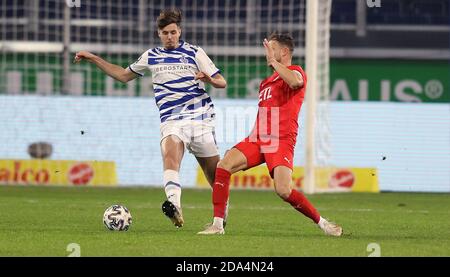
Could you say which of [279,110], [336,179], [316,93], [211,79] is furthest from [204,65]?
[336,179]

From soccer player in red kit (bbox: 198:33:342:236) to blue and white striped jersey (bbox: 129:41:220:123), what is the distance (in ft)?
2.51

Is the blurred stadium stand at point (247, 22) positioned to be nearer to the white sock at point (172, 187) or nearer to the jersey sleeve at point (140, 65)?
the jersey sleeve at point (140, 65)

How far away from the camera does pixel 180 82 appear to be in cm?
Answer: 1116

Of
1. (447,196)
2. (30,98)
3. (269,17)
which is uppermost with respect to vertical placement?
(269,17)

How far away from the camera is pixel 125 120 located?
2064 cm

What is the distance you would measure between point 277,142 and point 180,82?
1.25 meters

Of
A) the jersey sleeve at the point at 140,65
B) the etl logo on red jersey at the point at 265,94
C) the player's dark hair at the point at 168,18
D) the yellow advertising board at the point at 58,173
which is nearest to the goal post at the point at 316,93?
the yellow advertising board at the point at 58,173

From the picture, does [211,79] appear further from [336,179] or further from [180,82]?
[336,179]

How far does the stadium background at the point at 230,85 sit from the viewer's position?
20.4m

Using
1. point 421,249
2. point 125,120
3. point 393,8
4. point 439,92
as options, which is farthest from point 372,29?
point 421,249

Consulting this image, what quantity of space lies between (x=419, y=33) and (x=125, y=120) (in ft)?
34.1

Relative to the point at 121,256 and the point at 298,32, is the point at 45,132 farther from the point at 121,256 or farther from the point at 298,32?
the point at 121,256

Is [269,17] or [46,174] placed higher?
[269,17]

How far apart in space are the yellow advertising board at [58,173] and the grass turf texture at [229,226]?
1688mm
